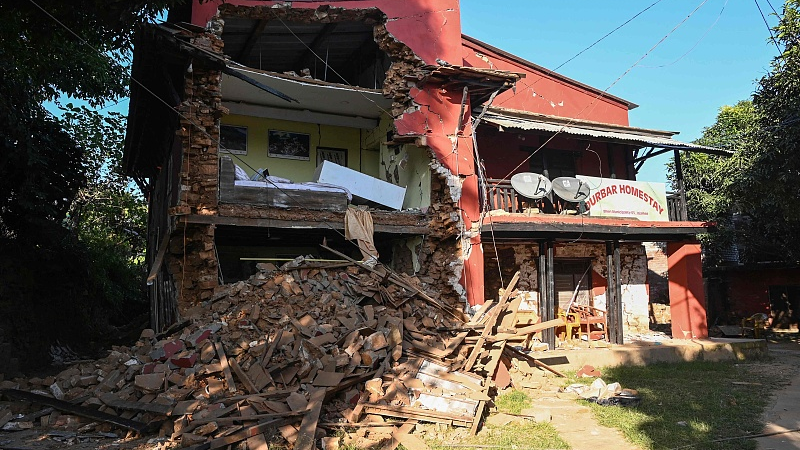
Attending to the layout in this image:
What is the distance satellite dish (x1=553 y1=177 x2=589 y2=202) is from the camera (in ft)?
47.7

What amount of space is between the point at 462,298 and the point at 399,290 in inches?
92.7

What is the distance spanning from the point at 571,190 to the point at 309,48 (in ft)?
25.1

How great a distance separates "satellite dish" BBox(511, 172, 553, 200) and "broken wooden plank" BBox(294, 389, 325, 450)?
339 inches

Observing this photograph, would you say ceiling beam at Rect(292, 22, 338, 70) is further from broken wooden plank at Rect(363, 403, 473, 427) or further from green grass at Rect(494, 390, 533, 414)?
broken wooden plank at Rect(363, 403, 473, 427)

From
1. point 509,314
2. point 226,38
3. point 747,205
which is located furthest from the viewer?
point 747,205

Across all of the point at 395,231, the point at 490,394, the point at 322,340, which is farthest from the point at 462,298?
the point at 322,340

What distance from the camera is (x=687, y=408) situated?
28.2ft

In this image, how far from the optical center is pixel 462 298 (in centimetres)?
1252

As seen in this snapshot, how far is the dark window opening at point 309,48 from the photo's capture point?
13.1 metres

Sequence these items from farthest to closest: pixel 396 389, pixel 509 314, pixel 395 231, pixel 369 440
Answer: pixel 395 231, pixel 509 314, pixel 396 389, pixel 369 440

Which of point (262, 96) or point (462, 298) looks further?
point (262, 96)

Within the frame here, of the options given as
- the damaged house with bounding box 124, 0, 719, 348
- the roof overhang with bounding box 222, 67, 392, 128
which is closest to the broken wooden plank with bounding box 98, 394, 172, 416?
the damaged house with bounding box 124, 0, 719, 348

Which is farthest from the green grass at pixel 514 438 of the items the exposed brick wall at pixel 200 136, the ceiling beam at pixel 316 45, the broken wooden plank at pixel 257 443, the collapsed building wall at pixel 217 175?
the ceiling beam at pixel 316 45

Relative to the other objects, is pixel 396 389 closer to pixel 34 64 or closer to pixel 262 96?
pixel 262 96
